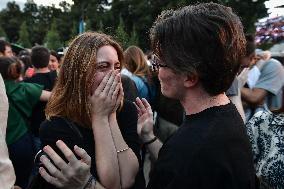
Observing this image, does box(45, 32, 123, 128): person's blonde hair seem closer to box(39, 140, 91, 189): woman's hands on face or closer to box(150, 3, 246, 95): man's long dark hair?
box(39, 140, 91, 189): woman's hands on face

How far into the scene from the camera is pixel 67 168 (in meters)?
1.68

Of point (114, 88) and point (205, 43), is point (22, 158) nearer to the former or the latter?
point (114, 88)

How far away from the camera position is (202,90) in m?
1.49

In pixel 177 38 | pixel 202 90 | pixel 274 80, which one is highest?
pixel 177 38

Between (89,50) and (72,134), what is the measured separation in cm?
43

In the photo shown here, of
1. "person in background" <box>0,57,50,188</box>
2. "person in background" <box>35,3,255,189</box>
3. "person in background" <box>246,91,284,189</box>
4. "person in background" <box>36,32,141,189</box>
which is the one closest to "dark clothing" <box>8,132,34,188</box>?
"person in background" <box>0,57,50,188</box>

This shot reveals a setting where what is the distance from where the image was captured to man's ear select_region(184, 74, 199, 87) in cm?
146

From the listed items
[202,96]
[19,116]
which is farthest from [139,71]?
[202,96]

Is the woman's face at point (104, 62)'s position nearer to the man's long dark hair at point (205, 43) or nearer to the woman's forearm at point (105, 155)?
the woman's forearm at point (105, 155)

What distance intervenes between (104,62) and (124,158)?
50cm

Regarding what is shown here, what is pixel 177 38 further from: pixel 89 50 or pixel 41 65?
pixel 41 65

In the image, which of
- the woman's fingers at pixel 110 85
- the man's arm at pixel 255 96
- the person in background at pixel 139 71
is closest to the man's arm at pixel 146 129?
the woman's fingers at pixel 110 85

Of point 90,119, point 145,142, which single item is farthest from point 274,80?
point 90,119

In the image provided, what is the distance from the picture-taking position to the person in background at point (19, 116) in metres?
3.51
